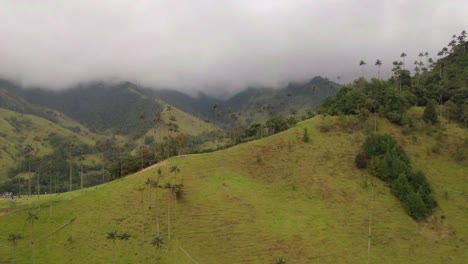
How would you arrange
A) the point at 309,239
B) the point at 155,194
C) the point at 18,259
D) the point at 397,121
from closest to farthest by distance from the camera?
the point at 18,259 → the point at 309,239 → the point at 155,194 → the point at 397,121

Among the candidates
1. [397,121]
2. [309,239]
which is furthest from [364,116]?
[309,239]

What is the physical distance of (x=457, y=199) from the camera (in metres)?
121

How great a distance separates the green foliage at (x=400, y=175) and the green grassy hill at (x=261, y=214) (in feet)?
8.68

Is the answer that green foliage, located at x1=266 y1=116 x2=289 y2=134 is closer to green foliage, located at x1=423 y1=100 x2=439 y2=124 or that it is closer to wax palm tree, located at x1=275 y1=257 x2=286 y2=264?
green foliage, located at x1=423 y1=100 x2=439 y2=124

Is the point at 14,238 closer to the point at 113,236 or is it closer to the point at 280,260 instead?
the point at 113,236

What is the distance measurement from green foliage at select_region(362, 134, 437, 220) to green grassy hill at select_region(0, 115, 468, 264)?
2.64 metres

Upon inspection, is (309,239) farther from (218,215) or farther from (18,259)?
(18,259)

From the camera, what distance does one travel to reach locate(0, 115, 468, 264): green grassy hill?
99688 millimetres

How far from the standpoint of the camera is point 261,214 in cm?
11069

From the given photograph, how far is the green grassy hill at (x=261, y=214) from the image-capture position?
327 ft

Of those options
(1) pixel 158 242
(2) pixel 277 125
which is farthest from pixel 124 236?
(2) pixel 277 125

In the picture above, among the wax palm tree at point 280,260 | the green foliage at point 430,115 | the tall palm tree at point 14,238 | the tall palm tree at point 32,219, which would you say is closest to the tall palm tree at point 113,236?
the tall palm tree at point 32,219

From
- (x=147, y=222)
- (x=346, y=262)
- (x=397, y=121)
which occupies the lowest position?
(x=346, y=262)

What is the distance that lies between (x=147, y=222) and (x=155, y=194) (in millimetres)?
9538
